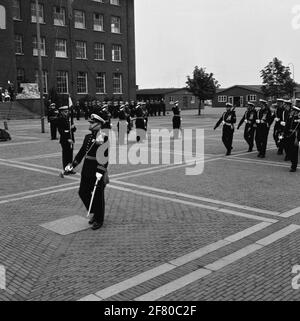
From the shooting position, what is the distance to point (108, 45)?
53625 mm

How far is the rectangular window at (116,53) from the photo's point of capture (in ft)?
179

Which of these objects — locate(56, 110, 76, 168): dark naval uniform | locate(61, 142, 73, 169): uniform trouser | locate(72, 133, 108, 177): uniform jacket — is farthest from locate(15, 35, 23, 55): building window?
locate(72, 133, 108, 177): uniform jacket

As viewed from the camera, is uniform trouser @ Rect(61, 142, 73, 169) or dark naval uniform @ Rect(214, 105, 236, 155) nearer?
uniform trouser @ Rect(61, 142, 73, 169)

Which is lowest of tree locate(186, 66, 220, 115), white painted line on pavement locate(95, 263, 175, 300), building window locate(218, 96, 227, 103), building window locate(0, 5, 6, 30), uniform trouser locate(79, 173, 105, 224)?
white painted line on pavement locate(95, 263, 175, 300)

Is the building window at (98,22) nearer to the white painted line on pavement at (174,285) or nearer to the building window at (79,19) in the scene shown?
the building window at (79,19)

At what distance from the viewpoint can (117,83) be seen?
55.1 metres

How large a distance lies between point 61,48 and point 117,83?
28.8ft

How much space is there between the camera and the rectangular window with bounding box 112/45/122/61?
54.5 meters

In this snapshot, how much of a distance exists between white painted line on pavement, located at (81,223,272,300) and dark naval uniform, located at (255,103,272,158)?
9043 mm

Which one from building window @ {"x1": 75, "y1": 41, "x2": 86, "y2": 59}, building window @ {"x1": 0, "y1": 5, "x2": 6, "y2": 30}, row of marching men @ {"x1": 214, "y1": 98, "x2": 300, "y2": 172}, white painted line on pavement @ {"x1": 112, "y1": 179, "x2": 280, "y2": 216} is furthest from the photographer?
building window @ {"x1": 75, "y1": 41, "x2": 86, "y2": 59}

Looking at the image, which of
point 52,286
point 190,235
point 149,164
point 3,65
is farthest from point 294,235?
point 3,65

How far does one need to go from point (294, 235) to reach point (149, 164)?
7526 mm

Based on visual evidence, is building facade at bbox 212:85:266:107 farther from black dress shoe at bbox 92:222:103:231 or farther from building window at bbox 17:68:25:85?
black dress shoe at bbox 92:222:103:231

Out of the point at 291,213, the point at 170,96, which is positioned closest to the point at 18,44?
the point at 170,96
